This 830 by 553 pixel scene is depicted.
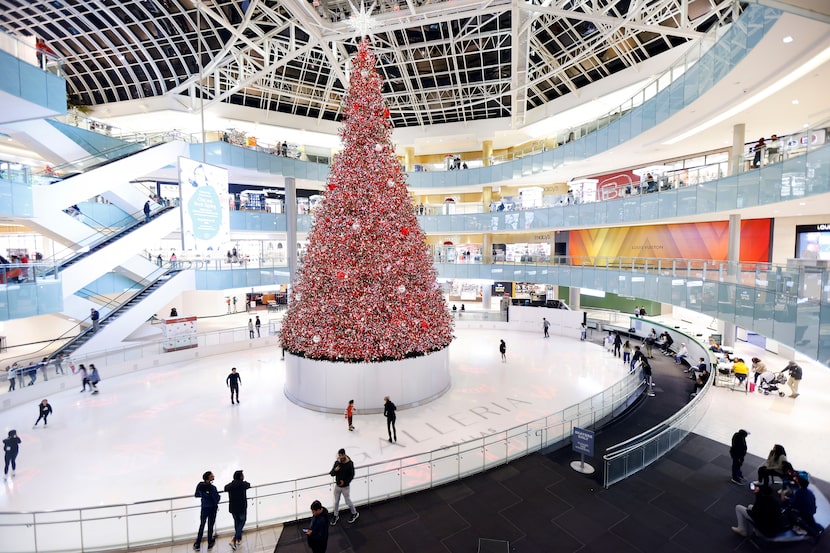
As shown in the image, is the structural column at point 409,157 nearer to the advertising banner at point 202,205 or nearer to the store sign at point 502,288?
the store sign at point 502,288

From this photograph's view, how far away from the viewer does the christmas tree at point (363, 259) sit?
12094 millimetres

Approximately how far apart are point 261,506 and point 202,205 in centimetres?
1321

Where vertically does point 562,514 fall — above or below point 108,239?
below

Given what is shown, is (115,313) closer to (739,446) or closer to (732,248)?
(739,446)

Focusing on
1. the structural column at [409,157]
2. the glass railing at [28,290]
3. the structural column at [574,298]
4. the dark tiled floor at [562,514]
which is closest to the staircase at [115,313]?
the glass railing at [28,290]

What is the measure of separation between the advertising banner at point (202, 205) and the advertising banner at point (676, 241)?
22.3 meters

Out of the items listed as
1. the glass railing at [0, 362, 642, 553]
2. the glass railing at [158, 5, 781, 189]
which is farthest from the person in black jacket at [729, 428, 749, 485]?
the glass railing at [158, 5, 781, 189]

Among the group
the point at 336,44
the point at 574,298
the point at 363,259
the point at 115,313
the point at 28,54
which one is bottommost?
the point at 574,298

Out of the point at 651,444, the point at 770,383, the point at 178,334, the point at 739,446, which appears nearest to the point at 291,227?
the point at 178,334

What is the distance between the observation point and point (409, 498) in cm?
755

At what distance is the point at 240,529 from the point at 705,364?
16.0 m

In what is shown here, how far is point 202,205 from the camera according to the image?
1602 centimetres

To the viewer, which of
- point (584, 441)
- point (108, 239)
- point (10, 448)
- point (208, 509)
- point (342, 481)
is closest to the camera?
point (208, 509)

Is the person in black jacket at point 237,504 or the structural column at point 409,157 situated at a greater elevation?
the structural column at point 409,157
